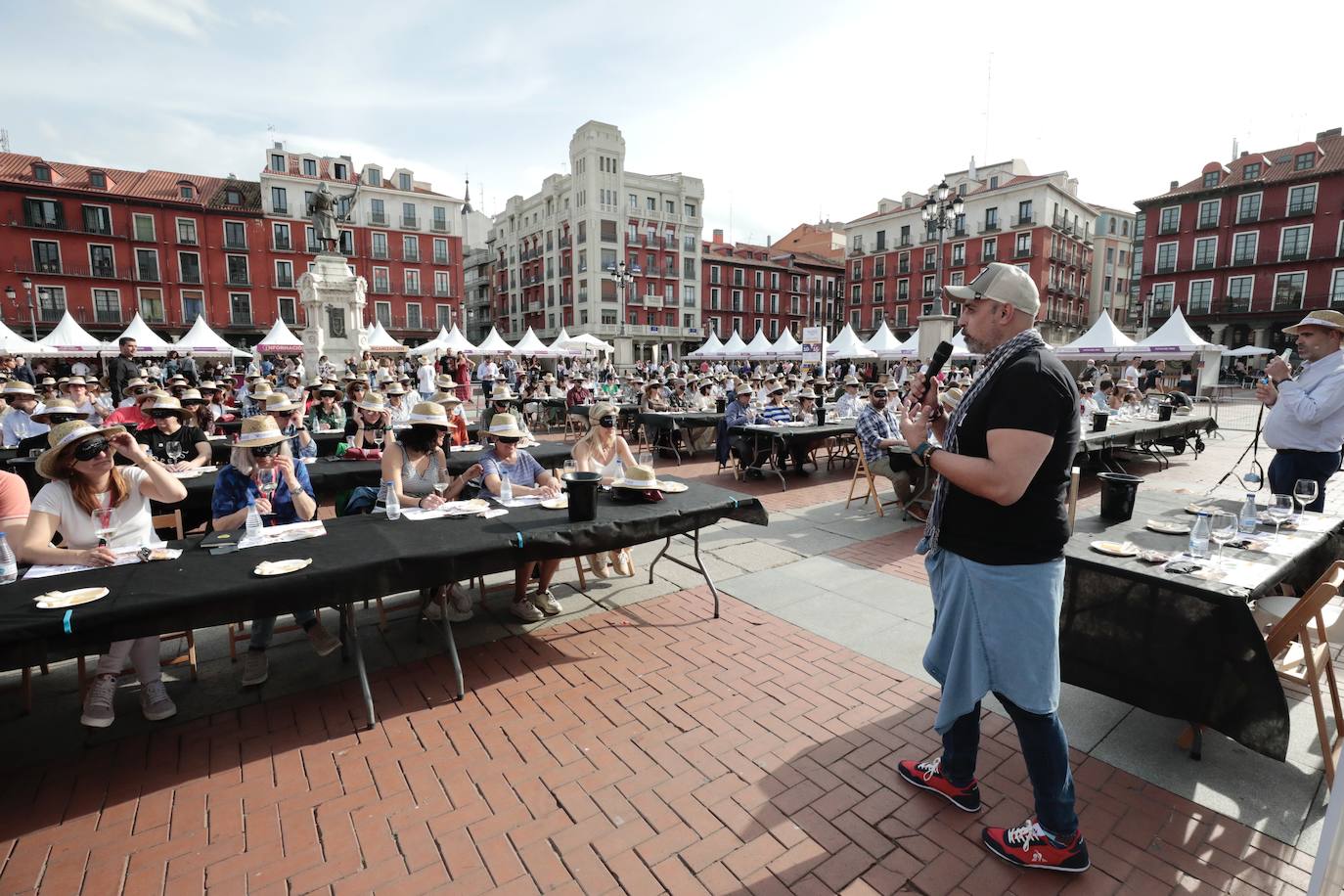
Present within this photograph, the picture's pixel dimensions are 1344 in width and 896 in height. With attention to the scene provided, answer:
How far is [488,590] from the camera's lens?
496 centimetres

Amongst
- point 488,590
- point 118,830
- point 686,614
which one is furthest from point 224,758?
point 686,614

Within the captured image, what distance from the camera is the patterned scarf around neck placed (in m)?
2.06

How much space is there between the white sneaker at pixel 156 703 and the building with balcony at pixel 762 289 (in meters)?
51.1

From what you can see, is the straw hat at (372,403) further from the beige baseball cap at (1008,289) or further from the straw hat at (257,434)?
the beige baseball cap at (1008,289)

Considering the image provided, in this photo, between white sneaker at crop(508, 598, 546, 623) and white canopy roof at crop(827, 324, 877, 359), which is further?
white canopy roof at crop(827, 324, 877, 359)

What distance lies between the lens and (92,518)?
3225mm

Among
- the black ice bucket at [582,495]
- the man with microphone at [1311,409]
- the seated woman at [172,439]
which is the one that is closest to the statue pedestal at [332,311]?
the seated woman at [172,439]

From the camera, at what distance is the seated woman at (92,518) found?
301cm

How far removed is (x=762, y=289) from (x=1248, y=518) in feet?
186

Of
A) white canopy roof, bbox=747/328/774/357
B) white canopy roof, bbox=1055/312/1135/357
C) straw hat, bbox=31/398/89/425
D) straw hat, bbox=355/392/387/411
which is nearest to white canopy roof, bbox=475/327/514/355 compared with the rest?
white canopy roof, bbox=747/328/774/357

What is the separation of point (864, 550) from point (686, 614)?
7.03 ft

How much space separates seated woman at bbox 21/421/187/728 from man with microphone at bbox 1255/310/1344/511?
6.61 metres

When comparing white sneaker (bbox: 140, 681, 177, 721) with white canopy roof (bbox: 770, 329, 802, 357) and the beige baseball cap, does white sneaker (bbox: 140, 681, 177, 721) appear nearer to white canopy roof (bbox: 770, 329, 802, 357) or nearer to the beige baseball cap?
the beige baseball cap

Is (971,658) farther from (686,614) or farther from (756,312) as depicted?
(756,312)
